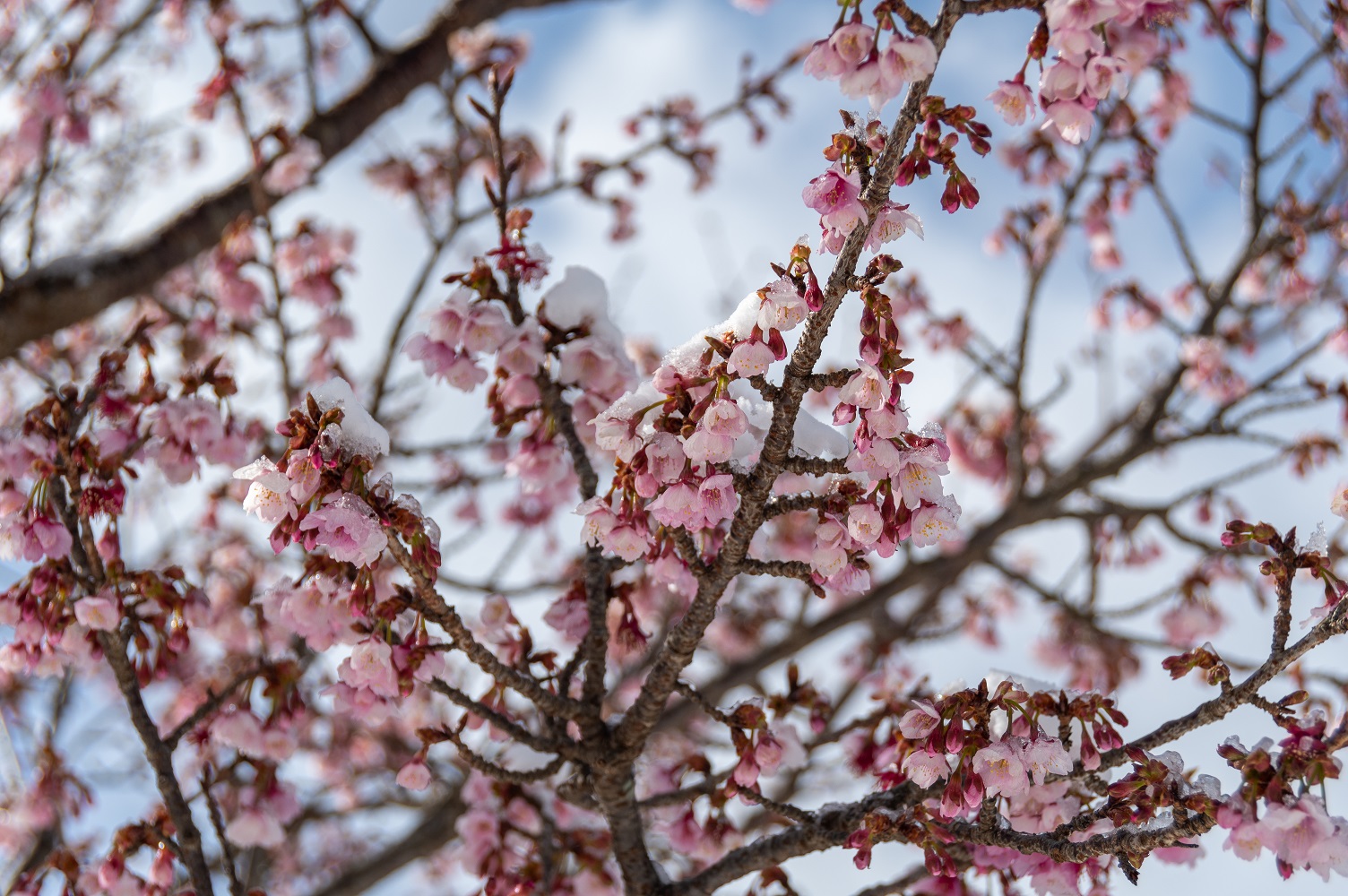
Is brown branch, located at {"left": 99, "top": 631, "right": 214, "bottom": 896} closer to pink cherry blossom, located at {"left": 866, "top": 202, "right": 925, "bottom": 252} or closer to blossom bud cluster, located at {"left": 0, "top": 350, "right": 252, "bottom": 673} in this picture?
blossom bud cluster, located at {"left": 0, "top": 350, "right": 252, "bottom": 673}

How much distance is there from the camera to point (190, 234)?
446 cm

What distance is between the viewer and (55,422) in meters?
2.17

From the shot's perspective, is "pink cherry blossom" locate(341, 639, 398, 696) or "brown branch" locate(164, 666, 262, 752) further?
"brown branch" locate(164, 666, 262, 752)

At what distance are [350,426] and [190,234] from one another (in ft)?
11.1

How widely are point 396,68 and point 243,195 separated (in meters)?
1.06

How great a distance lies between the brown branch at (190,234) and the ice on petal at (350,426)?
2.19m

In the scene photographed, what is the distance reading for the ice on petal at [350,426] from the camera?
64.7 inches

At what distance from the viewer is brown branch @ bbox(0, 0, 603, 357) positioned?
3.98 metres

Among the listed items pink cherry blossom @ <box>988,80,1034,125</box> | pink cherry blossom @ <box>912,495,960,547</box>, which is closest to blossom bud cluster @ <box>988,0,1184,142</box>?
pink cherry blossom @ <box>988,80,1034,125</box>

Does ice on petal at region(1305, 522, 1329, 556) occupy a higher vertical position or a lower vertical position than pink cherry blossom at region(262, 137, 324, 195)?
lower

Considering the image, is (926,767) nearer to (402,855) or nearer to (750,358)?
(750,358)

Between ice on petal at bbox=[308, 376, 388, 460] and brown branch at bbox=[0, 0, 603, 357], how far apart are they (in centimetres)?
219

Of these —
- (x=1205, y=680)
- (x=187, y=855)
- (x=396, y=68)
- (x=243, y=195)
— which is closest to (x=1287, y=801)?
(x=1205, y=680)

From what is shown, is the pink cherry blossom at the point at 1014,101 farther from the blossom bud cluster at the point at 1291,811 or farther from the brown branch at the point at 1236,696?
the blossom bud cluster at the point at 1291,811
